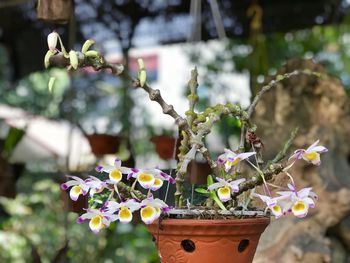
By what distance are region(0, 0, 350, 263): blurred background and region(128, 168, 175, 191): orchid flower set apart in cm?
28

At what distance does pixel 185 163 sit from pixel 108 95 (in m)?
4.62

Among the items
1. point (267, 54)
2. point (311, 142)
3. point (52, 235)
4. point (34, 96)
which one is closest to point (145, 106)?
point (34, 96)

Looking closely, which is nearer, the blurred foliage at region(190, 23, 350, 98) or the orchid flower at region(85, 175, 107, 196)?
the orchid flower at region(85, 175, 107, 196)

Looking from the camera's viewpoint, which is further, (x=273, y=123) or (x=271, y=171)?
(x=273, y=123)

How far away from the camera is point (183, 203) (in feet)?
4.67

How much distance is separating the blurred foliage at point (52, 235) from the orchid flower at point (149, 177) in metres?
2.45

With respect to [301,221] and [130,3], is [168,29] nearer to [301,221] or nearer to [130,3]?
[130,3]

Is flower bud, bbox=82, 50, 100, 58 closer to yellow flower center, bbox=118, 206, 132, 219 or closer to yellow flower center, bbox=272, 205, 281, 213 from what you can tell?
yellow flower center, bbox=118, 206, 132, 219

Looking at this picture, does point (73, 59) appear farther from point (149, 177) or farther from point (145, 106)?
point (145, 106)

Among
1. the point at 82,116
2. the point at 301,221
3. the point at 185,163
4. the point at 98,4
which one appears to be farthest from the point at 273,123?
the point at 82,116

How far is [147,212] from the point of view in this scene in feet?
4.05

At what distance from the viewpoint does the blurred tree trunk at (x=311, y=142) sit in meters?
2.34

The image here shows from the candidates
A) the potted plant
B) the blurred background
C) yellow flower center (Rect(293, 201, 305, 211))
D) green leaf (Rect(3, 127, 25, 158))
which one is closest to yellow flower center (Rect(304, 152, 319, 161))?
the potted plant

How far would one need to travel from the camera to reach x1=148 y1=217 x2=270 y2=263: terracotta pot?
4.21 feet
